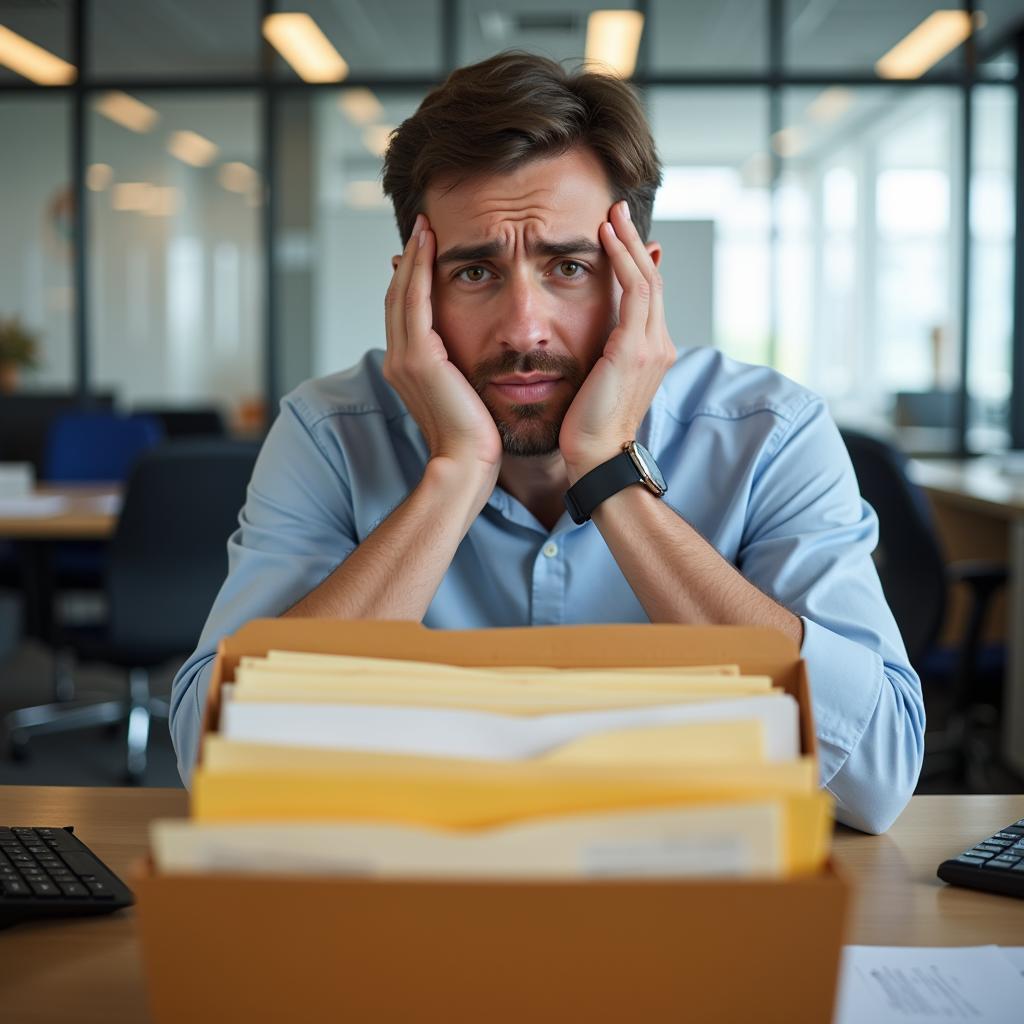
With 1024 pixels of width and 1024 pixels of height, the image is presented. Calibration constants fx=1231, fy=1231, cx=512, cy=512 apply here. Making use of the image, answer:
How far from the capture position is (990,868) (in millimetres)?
866

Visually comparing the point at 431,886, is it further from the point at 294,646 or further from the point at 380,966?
the point at 294,646

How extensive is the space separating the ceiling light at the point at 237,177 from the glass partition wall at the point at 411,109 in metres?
0.01

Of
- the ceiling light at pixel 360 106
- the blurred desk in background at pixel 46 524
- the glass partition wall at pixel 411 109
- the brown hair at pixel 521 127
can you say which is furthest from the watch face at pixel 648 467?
the ceiling light at pixel 360 106

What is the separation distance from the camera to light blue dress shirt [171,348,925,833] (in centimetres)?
127

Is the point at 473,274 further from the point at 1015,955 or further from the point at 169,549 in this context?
the point at 169,549

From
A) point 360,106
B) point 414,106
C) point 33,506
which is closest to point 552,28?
point 414,106

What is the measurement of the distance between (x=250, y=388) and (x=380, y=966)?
237 inches

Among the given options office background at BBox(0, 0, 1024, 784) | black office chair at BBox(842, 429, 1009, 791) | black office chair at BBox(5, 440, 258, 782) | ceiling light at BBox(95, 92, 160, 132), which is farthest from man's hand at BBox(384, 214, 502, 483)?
ceiling light at BBox(95, 92, 160, 132)

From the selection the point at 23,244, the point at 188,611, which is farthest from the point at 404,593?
the point at 23,244

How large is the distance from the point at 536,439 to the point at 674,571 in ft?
0.90

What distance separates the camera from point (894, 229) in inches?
234

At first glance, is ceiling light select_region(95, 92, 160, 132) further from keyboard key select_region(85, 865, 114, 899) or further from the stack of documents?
the stack of documents

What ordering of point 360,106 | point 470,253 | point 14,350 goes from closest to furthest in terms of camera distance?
point 470,253 < point 360,106 < point 14,350

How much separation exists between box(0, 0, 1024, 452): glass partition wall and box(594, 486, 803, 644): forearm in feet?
15.4
